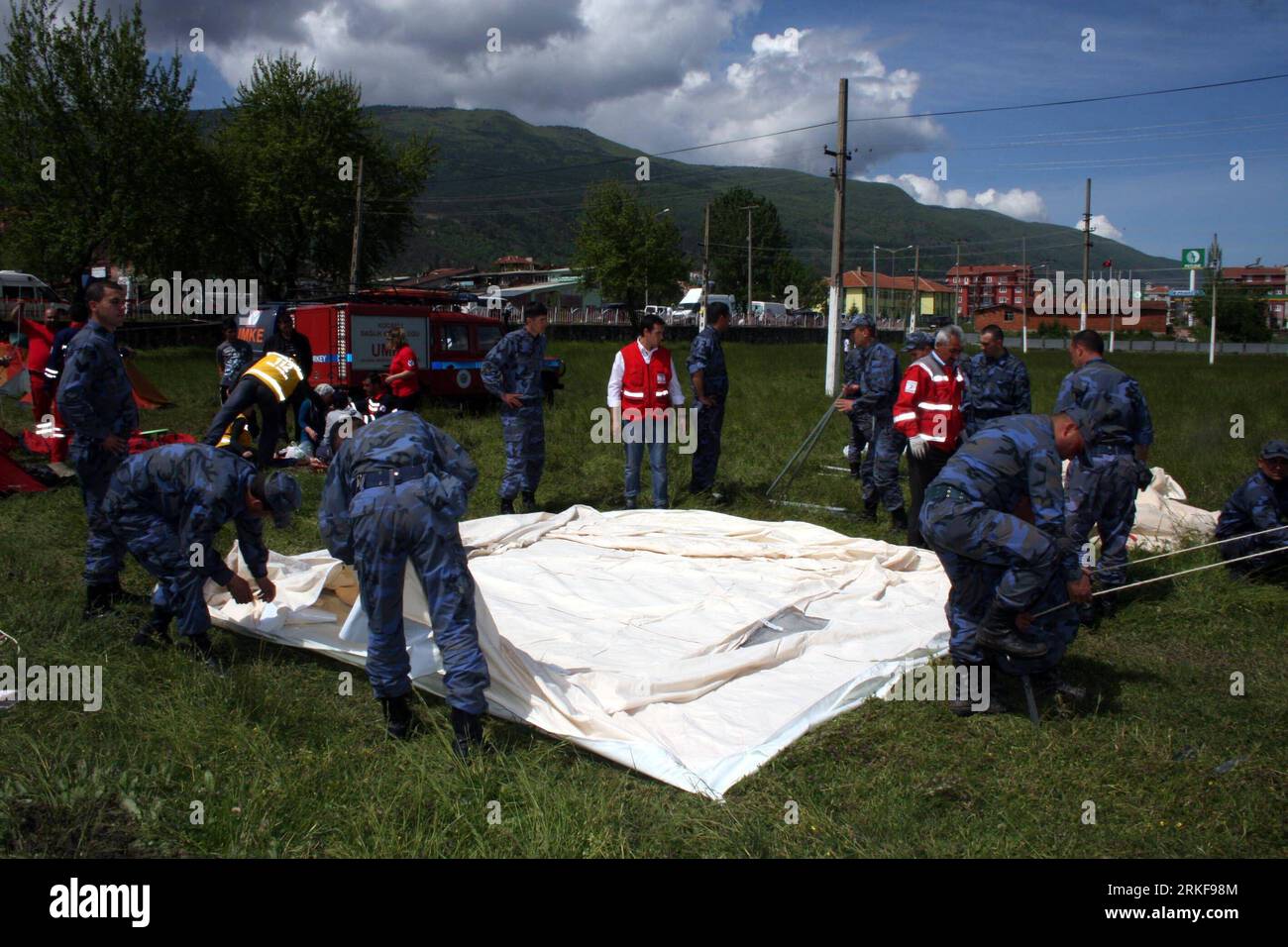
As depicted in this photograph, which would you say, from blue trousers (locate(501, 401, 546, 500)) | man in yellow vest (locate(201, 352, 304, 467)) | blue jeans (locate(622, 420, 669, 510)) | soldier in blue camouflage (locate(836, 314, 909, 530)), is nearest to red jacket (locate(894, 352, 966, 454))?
soldier in blue camouflage (locate(836, 314, 909, 530))

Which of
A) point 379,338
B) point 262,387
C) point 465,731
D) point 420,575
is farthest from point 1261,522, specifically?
point 379,338

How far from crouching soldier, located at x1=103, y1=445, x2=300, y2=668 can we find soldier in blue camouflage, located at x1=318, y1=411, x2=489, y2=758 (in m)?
0.98

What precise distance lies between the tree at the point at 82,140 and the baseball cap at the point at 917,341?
99.0 feet

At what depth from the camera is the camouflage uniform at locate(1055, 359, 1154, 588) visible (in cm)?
619

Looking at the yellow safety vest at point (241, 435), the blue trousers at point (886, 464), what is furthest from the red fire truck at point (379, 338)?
the blue trousers at point (886, 464)

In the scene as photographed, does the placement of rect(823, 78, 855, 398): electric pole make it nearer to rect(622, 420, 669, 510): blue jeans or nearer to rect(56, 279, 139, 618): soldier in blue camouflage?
rect(622, 420, 669, 510): blue jeans

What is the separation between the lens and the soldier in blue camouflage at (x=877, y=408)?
865 cm

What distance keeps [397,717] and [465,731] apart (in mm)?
397

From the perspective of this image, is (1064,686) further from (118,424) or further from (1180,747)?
(118,424)

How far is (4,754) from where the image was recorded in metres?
3.78

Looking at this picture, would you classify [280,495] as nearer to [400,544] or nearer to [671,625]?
[400,544]

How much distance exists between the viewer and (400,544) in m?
4.14

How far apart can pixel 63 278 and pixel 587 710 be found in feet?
118

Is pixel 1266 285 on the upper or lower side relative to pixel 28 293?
upper
